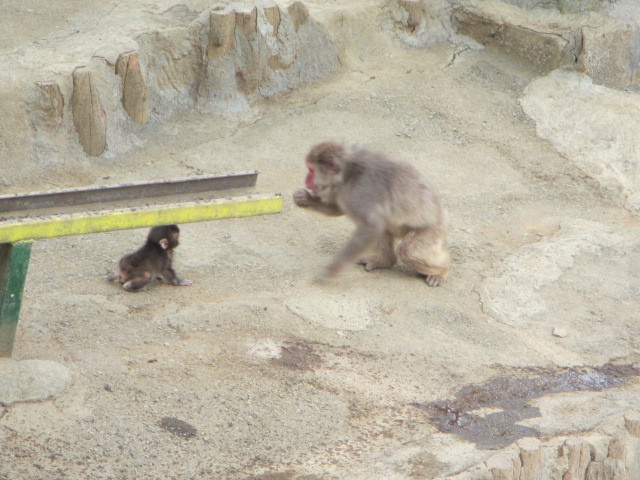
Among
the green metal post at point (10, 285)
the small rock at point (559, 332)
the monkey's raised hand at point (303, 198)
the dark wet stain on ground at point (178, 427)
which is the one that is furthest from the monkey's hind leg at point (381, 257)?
the green metal post at point (10, 285)

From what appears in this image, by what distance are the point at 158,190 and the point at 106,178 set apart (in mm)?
→ 2490

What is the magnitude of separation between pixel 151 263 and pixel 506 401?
2.54 metres

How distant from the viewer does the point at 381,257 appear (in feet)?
24.0

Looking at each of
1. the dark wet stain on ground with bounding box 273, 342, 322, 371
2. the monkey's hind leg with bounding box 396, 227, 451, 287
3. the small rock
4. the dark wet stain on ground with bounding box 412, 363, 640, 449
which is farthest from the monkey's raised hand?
the small rock

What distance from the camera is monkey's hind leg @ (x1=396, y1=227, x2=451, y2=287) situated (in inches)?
276

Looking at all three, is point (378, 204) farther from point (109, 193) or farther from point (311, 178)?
point (109, 193)

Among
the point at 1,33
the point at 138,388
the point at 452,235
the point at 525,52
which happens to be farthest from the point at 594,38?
the point at 138,388

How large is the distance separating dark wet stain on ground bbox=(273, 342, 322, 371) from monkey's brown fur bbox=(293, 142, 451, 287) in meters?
0.80

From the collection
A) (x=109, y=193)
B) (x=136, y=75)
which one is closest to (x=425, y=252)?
(x=109, y=193)

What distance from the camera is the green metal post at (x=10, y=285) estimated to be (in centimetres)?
500

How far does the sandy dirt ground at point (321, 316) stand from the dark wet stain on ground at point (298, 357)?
2cm

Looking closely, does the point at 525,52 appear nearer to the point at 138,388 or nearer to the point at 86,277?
the point at 86,277

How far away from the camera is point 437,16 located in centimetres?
1086

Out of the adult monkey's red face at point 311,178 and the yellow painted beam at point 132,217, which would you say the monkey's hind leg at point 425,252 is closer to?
the adult monkey's red face at point 311,178
